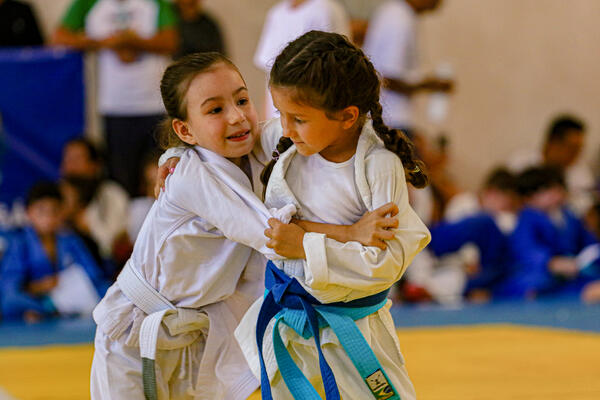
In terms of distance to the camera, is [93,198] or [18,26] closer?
[93,198]

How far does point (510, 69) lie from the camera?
8555 mm

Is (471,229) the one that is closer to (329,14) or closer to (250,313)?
(329,14)

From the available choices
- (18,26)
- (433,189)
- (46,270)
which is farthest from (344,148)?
(18,26)

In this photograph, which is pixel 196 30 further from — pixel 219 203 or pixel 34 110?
pixel 219 203

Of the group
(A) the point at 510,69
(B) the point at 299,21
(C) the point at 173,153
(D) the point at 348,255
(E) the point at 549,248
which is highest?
(B) the point at 299,21

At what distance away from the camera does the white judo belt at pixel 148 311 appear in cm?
203

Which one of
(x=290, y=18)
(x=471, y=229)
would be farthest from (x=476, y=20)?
(x=290, y=18)

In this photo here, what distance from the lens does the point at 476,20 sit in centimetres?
841

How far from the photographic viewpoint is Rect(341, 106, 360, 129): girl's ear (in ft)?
5.74

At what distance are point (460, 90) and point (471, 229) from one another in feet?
Answer: 10.5

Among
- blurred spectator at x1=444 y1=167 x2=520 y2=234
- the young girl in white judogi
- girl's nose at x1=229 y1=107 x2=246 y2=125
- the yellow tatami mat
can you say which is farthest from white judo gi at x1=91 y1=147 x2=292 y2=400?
blurred spectator at x1=444 y1=167 x2=520 y2=234

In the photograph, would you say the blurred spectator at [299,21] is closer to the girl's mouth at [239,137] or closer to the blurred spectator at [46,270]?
the blurred spectator at [46,270]

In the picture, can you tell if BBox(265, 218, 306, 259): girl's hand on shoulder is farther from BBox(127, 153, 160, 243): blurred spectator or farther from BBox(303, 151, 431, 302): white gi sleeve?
BBox(127, 153, 160, 243): blurred spectator

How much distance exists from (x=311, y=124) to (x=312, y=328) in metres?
0.47
